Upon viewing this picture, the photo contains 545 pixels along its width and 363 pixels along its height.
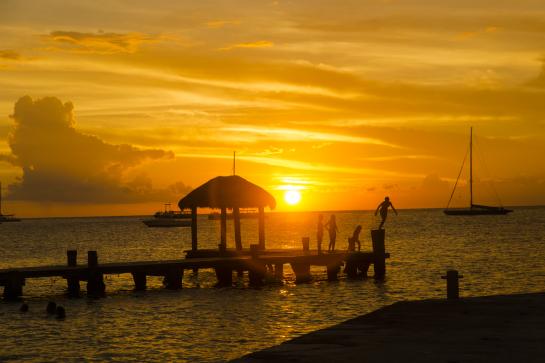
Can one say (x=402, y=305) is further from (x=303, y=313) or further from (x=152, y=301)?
(x=152, y=301)

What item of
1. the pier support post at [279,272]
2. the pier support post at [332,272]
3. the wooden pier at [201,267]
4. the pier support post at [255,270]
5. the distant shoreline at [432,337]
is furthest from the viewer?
the pier support post at [279,272]

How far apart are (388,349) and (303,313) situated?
1366 centimetres

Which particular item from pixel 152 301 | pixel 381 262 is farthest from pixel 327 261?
pixel 152 301

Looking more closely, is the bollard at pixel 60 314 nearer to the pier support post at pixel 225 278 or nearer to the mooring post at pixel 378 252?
the pier support post at pixel 225 278

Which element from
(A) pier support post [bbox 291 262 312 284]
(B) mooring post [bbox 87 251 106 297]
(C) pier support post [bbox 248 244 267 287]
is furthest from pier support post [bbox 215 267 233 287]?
(B) mooring post [bbox 87 251 106 297]

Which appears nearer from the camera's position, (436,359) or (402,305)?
(436,359)

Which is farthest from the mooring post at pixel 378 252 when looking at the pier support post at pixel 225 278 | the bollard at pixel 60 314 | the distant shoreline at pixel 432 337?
the distant shoreline at pixel 432 337

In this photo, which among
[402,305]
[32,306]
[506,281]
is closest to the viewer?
[402,305]

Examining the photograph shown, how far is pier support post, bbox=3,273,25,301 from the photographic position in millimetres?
29922

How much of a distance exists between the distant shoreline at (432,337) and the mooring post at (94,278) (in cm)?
1792

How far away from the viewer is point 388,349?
38.0 ft

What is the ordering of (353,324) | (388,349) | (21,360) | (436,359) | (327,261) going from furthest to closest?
(327,261)
(21,360)
(353,324)
(388,349)
(436,359)

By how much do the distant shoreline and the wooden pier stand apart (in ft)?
58.7

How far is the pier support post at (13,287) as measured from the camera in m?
29.9
